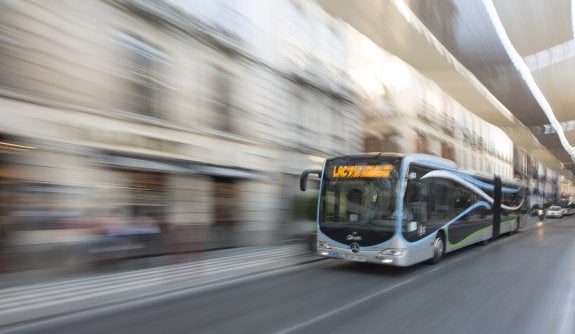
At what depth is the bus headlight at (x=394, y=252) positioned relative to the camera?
380 inches

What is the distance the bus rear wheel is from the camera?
11547 mm

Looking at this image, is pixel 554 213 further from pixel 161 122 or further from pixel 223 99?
pixel 161 122

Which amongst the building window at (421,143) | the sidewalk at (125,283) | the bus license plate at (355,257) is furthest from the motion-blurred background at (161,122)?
the building window at (421,143)

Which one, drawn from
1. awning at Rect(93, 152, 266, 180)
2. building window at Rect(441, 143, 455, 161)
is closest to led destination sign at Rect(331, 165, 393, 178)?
awning at Rect(93, 152, 266, 180)

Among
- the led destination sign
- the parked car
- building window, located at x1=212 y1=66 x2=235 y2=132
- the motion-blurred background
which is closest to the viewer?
the motion-blurred background

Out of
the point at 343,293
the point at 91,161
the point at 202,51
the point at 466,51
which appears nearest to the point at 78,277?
the point at 91,161

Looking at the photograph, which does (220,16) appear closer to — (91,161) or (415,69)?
(91,161)

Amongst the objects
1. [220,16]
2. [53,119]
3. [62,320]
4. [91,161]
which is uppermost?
[220,16]

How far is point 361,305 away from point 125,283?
4.56 meters

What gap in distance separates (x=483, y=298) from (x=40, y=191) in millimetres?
9252

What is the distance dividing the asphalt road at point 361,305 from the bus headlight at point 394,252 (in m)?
0.49

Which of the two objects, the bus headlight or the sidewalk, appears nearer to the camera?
the sidewalk

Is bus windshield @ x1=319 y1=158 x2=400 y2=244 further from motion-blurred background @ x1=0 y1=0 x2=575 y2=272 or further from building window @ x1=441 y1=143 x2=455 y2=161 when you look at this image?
building window @ x1=441 y1=143 x2=455 y2=161

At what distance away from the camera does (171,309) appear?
6.88 meters
